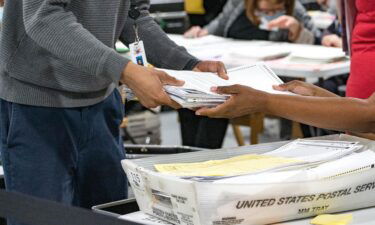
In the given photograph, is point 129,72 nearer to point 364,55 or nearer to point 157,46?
point 157,46

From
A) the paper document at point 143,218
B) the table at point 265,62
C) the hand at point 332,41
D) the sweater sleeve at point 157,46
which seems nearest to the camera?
the paper document at point 143,218

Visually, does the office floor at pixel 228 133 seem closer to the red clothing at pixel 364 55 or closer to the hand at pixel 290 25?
the hand at pixel 290 25

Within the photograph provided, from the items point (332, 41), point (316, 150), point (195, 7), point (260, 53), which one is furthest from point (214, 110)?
point (195, 7)

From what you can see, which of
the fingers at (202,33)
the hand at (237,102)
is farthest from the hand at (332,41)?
the hand at (237,102)

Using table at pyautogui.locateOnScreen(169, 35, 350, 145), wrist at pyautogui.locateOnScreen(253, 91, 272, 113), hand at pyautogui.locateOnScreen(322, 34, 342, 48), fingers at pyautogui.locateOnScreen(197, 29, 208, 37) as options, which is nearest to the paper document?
wrist at pyautogui.locateOnScreen(253, 91, 272, 113)

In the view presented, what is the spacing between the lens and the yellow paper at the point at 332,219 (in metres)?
1.83

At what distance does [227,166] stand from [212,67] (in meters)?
0.51

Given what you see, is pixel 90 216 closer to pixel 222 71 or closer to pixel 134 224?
pixel 134 224

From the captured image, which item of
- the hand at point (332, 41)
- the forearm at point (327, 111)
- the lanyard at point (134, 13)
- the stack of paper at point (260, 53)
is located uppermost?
the lanyard at point (134, 13)

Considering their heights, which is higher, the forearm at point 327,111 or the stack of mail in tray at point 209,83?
the stack of mail in tray at point 209,83

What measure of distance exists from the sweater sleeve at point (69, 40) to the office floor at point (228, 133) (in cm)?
434

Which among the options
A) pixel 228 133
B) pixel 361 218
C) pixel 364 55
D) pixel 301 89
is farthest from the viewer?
pixel 228 133

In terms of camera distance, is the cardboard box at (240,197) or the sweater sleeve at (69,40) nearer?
the cardboard box at (240,197)

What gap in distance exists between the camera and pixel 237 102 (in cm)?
201
